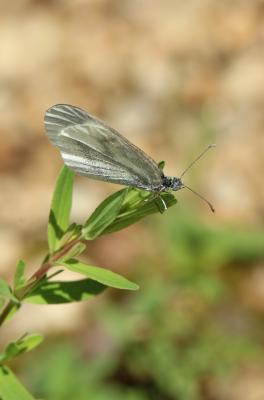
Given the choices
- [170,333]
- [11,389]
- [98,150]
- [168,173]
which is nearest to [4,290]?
[11,389]

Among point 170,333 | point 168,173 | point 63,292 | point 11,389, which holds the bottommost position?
point 11,389

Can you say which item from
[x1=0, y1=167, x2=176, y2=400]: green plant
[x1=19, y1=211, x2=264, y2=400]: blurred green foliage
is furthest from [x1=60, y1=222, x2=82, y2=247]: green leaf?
[x1=19, y1=211, x2=264, y2=400]: blurred green foliage

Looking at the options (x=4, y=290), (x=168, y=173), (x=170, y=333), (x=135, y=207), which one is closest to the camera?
(x=4, y=290)

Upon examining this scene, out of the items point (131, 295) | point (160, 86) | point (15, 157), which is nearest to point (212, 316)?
point (131, 295)

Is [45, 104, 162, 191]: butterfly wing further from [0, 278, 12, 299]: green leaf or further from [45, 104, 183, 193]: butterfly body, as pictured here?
[0, 278, 12, 299]: green leaf

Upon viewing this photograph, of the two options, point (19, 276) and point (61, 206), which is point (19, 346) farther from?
point (61, 206)

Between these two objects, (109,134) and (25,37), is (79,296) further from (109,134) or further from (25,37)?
(25,37)
